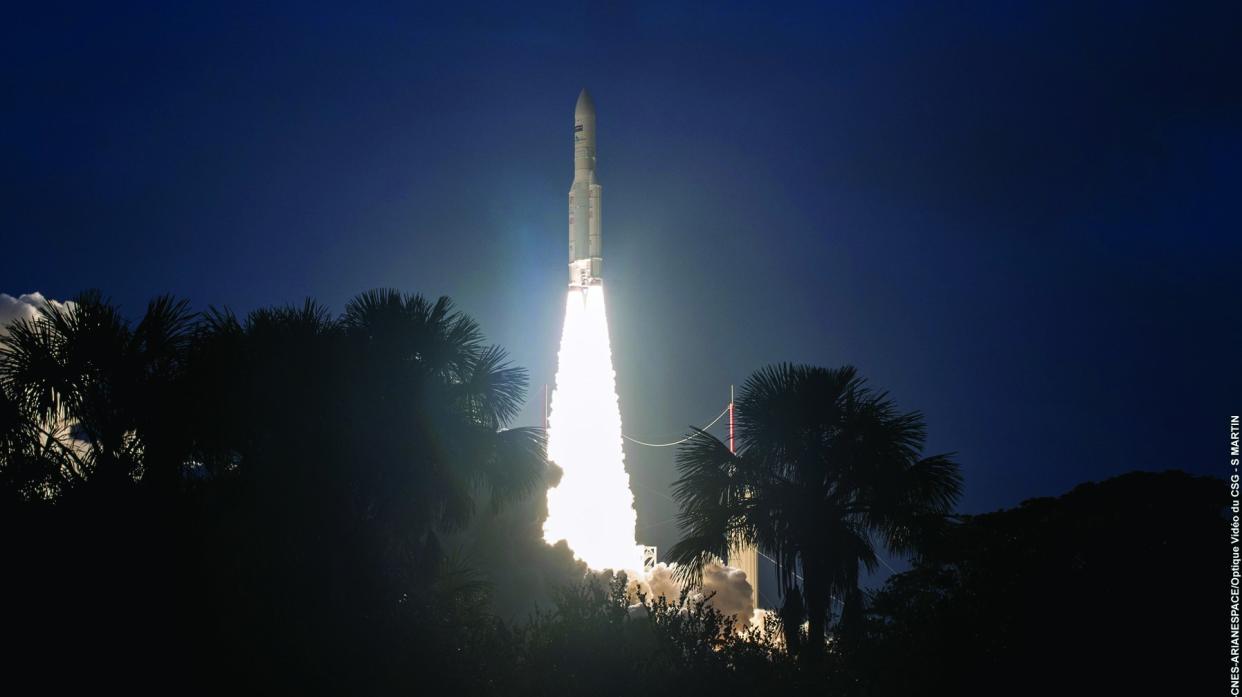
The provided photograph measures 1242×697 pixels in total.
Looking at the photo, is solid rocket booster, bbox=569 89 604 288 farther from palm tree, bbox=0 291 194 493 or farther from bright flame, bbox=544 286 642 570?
palm tree, bbox=0 291 194 493

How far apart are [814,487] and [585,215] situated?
54058 mm

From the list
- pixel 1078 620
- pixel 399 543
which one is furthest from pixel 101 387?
pixel 1078 620

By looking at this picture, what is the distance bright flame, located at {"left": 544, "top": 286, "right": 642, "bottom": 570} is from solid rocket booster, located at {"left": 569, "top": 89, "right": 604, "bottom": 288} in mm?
1063

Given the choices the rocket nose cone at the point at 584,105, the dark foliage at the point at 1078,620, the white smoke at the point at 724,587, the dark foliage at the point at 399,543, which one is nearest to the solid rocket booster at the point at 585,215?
the rocket nose cone at the point at 584,105

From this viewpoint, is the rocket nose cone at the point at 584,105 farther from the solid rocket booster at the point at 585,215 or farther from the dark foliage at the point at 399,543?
the dark foliage at the point at 399,543

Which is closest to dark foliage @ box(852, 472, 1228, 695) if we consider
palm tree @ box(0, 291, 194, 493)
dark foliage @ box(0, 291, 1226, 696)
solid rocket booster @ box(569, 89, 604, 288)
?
dark foliage @ box(0, 291, 1226, 696)

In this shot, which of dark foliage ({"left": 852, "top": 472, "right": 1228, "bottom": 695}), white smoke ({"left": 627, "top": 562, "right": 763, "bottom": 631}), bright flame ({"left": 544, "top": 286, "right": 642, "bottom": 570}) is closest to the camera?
dark foliage ({"left": 852, "top": 472, "right": 1228, "bottom": 695})

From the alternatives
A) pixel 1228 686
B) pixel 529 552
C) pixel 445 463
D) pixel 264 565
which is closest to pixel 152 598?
pixel 264 565

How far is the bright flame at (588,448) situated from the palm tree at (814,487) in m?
47.7

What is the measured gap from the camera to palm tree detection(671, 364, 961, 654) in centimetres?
2427

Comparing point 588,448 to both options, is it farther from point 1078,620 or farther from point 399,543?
point 1078,620

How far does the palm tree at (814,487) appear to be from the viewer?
24.3 metres

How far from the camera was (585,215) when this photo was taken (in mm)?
77688

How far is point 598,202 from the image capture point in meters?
77.9
